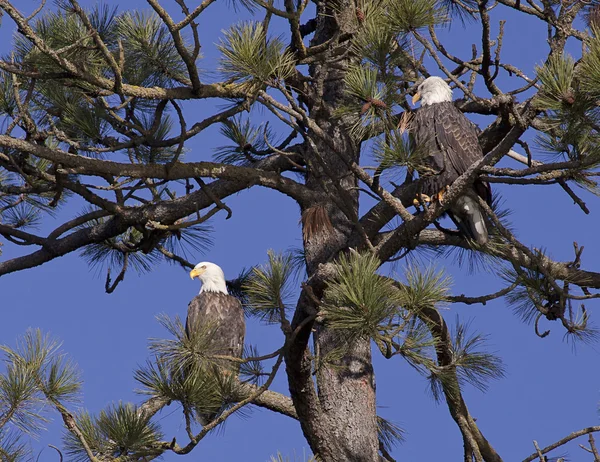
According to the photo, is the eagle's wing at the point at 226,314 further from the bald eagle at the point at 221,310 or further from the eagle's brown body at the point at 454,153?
the eagle's brown body at the point at 454,153

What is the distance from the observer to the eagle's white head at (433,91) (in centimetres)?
496

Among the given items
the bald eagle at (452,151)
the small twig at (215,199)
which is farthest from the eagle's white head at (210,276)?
the bald eagle at (452,151)

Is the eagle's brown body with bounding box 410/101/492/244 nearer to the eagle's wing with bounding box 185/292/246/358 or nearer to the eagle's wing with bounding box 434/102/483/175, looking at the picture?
the eagle's wing with bounding box 434/102/483/175

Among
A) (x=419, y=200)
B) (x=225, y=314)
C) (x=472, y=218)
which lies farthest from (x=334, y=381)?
(x=225, y=314)

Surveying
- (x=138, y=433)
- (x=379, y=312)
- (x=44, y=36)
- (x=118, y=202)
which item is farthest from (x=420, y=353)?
(x=44, y=36)

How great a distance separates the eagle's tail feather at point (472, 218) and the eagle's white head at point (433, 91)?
0.62 meters

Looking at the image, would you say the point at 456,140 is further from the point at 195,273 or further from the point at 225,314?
the point at 195,273

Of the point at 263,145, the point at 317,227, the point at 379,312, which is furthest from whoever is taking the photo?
the point at 263,145

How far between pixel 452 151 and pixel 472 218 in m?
0.37

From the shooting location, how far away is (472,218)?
187 inches

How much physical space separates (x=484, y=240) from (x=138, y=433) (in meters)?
2.06

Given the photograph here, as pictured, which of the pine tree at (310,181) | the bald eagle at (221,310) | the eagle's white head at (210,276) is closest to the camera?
the pine tree at (310,181)

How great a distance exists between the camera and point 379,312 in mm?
3539

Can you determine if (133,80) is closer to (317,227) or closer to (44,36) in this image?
(44,36)
